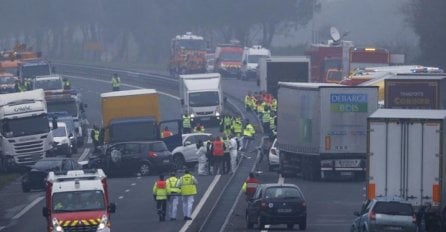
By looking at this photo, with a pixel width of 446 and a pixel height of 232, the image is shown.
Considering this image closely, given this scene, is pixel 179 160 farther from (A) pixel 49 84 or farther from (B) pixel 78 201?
(A) pixel 49 84

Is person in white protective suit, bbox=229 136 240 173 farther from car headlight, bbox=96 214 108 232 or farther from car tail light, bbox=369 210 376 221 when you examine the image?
car tail light, bbox=369 210 376 221

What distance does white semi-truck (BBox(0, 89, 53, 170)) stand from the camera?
59.1 meters

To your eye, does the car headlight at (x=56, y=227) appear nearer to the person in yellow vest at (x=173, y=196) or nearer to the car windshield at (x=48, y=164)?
the person in yellow vest at (x=173, y=196)

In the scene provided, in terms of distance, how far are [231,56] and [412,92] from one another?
5267 cm

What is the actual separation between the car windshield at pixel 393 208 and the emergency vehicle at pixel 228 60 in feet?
222

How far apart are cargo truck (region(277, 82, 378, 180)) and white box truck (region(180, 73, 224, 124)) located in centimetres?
2179

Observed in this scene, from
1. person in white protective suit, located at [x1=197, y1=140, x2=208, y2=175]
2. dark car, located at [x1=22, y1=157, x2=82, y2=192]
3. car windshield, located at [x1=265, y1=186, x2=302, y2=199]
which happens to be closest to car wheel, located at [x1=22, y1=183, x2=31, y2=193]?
dark car, located at [x1=22, y1=157, x2=82, y2=192]

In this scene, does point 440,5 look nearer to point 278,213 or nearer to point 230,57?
point 230,57

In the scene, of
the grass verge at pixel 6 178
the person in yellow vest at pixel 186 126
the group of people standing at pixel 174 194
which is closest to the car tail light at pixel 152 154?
the grass verge at pixel 6 178

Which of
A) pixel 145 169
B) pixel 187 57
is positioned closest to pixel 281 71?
pixel 145 169

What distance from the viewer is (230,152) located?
52594 millimetres

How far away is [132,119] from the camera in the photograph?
194 feet

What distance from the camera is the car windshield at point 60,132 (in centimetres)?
6316

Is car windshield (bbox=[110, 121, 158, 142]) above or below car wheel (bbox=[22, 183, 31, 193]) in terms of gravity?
above
